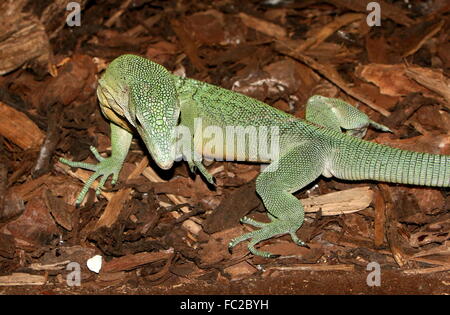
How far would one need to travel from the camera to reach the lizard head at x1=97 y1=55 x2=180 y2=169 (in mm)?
5156

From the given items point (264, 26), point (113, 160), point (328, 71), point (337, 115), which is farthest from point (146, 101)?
point (264, 26)

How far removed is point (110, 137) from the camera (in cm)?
665

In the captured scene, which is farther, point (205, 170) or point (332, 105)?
point (332, 105)

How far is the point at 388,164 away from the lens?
548 cm

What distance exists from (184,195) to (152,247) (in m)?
0.82

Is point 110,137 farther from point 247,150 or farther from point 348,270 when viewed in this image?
point 348,270

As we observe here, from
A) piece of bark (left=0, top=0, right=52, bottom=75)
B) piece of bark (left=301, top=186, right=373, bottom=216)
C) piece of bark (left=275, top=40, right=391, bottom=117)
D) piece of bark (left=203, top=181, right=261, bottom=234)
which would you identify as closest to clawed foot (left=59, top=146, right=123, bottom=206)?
piece of bark (left=203, top=181, right=261, bottom=234)

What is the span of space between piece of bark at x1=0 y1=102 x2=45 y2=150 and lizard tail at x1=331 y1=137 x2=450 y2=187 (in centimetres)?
366

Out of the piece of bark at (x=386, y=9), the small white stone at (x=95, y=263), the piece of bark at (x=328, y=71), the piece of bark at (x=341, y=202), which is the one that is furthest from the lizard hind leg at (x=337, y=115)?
the small white stone at (x=95, y=263)

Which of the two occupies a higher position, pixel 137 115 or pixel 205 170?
pixel 137 115

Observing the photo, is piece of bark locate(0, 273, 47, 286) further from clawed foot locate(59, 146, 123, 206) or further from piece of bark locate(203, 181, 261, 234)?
piece of bark locate(203, 181, 261, 234)

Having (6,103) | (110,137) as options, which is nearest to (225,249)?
(110,137)

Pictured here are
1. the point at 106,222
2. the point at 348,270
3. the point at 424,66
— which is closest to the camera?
the point at 348,270

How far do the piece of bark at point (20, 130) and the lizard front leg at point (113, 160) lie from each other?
20.1 inches
